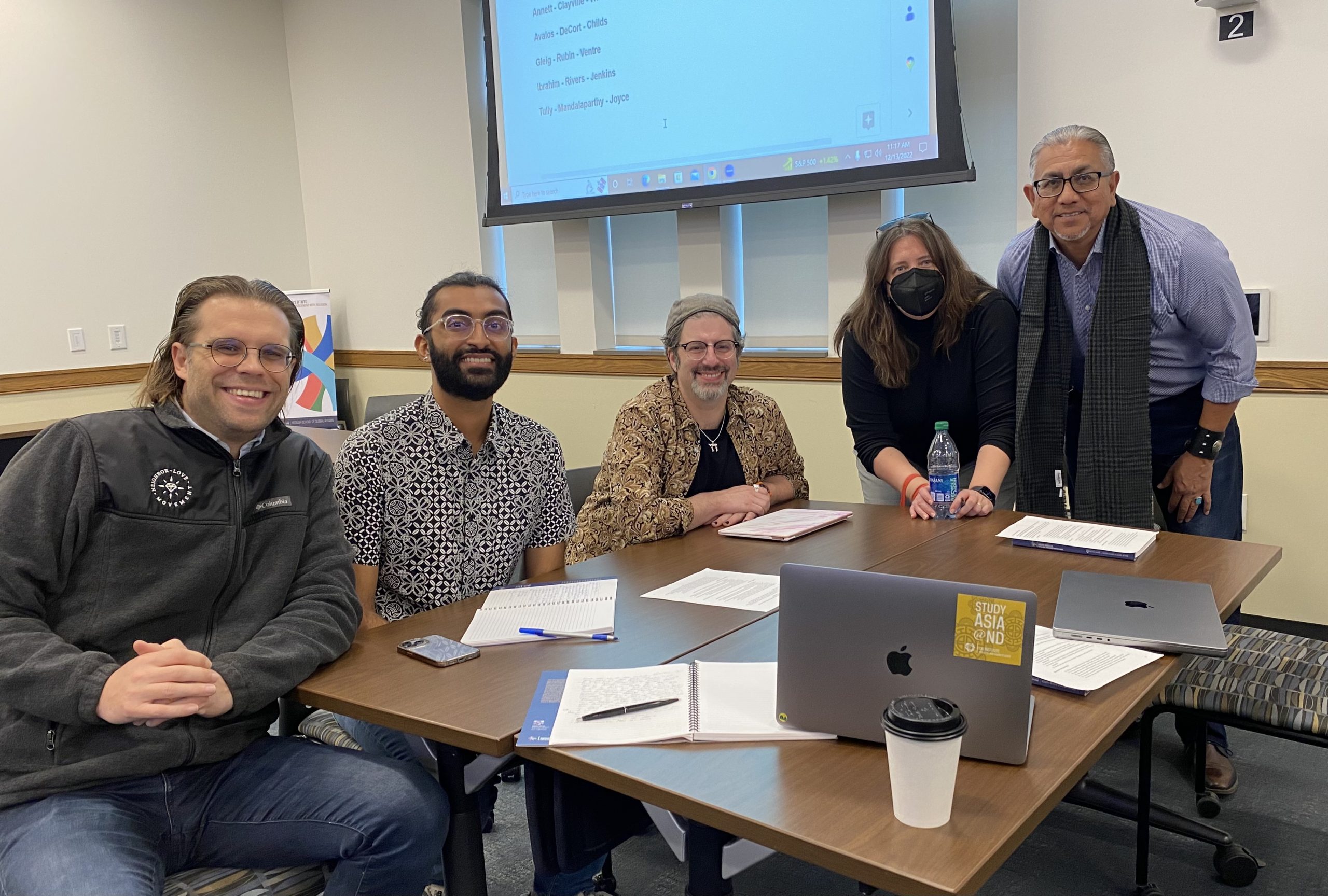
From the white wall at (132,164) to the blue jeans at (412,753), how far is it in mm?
3912

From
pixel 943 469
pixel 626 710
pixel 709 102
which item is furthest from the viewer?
pixel 709 102

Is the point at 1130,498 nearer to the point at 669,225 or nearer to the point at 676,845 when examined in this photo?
the point at 676,845

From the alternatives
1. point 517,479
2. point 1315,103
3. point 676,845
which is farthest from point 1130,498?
point 676,845

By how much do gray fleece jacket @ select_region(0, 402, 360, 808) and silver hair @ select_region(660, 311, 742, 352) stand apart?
1.11 metres

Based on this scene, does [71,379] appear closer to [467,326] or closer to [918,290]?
[467,326]

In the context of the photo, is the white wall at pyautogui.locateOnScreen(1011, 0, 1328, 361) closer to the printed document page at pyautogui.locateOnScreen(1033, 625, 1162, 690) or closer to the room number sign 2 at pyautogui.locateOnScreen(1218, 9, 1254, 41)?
the room number sign 2 at pyautogui.locateOnScreen(1218, 9, 1254, 41)

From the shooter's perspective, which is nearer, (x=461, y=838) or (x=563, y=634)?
(x=461, y=838)

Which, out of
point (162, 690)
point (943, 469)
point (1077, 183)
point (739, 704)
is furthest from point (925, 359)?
point (162, 690)

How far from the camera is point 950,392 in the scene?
2.64m

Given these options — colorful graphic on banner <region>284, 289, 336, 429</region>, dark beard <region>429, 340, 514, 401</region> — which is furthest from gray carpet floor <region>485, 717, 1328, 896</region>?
colorful graphic on banner <region>284, 289, 336, 429</region>

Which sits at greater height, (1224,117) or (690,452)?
(1224,117)

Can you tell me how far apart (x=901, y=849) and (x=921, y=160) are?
287 cm

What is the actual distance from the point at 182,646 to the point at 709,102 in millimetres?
3032

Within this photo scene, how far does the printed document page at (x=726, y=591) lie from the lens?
177 cm
